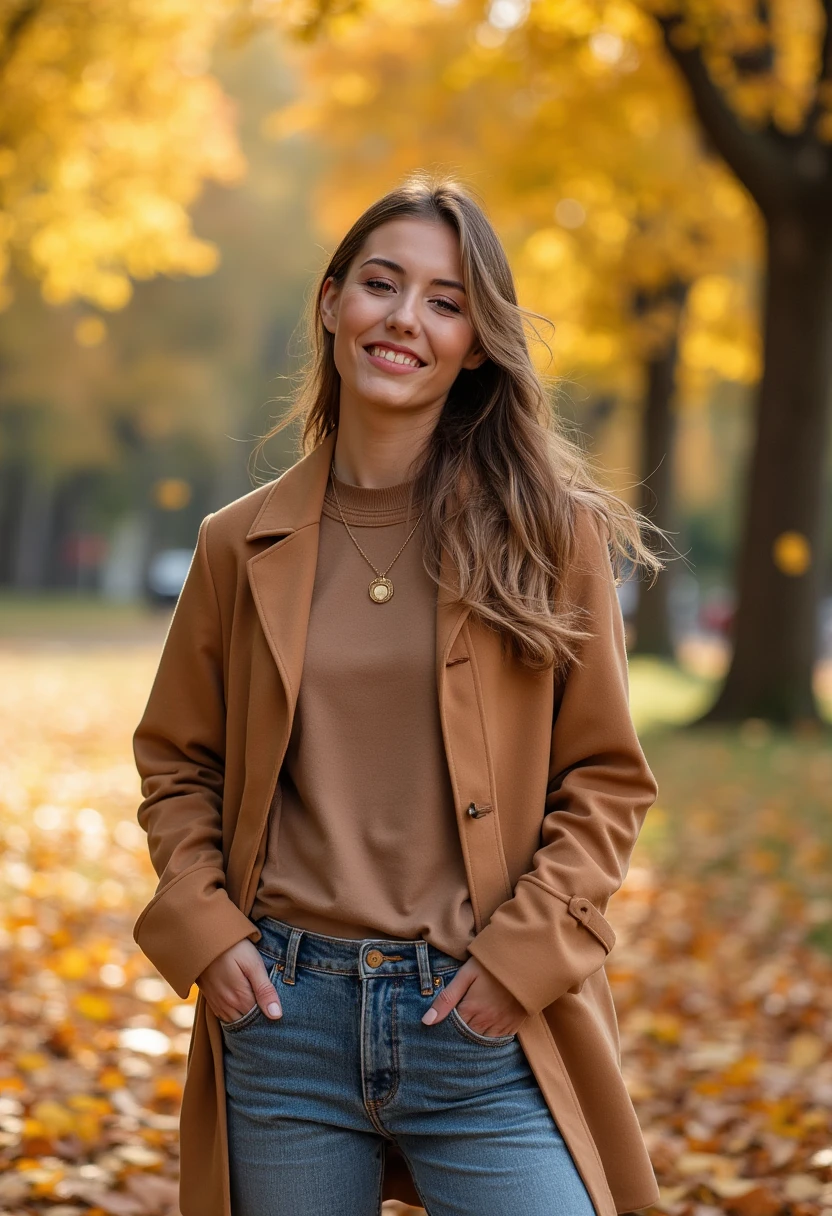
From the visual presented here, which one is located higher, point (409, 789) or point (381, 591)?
point (381, 591)

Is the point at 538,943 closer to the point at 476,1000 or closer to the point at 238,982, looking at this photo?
the point at 476,1000

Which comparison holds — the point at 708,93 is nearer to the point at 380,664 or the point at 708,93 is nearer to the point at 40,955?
the point at 40,955

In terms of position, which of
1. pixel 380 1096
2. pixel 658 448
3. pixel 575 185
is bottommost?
pixel 380 1096

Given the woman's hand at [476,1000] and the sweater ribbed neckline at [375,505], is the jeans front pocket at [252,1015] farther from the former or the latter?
the sweater ribbed neckline at [375,505]

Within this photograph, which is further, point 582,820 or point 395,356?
point 395,356

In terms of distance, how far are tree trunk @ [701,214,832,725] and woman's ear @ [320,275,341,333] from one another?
9.91 meters

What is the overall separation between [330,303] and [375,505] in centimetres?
45

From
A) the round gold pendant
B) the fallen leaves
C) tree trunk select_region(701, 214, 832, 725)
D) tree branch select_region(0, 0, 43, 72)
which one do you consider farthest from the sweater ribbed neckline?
tree branch select_region(0, 0, 43, 72)

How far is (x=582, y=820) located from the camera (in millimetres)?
2465

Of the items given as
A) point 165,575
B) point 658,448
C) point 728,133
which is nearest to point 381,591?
point 728,133

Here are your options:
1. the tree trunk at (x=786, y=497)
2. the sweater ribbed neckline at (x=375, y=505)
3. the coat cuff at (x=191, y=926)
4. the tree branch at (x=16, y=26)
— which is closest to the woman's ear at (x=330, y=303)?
the sweater ribbed neckline at (x=375, y=505)

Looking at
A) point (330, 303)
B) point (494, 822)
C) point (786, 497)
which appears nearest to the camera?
point (494, 822)

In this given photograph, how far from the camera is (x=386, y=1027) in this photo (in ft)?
7.69

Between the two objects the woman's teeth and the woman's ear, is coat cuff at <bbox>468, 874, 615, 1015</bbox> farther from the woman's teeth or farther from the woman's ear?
the woman's ear
